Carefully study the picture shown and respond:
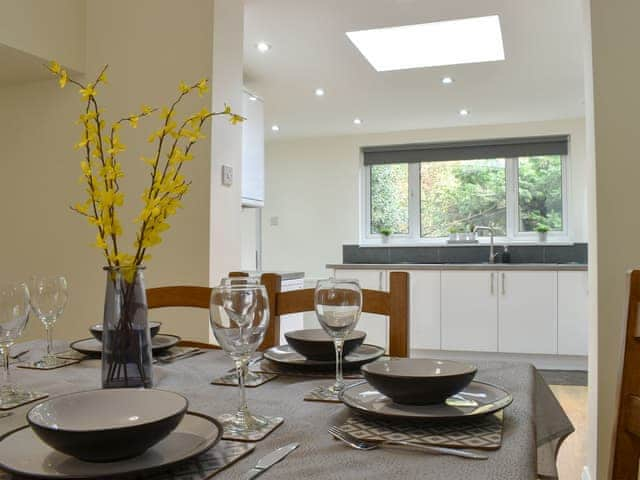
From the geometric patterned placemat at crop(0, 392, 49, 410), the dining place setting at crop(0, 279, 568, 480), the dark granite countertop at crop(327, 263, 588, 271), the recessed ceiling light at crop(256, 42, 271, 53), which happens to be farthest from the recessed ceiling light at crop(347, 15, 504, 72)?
the geometric patterned placemat at crop(0, 392, 49, 410)

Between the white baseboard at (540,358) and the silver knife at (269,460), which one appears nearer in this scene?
the silver knife at (269,460)

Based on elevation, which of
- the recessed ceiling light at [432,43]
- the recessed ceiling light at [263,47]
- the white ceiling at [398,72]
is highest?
the recessed ceiling light at [432,43]

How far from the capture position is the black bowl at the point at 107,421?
59 cm

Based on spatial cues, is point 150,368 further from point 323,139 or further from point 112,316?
point 323,139

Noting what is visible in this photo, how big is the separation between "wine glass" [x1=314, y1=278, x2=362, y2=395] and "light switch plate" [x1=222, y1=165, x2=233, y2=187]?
6.32 feet

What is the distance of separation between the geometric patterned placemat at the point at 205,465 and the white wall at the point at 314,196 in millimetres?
5345

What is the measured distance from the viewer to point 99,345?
1389 mm

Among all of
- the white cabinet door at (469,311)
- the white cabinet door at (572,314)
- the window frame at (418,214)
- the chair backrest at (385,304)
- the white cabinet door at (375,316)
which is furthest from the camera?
the window frame at (418,214)

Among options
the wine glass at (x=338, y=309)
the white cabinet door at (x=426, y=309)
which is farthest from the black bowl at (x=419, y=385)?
the white cabinet door at (x=426, y=309)

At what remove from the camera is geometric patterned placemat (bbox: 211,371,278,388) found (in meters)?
1.05

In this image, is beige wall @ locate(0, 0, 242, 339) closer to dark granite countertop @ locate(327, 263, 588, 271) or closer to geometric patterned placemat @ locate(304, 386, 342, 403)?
geometric patterned placemat @ locate(304, 386, 342, 403)

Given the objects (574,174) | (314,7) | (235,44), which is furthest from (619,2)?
(574,174)

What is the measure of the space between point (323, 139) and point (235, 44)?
3399 mm

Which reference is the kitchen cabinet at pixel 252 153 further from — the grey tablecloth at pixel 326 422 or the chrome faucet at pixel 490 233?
the chrome faucet at pixel 490 233
